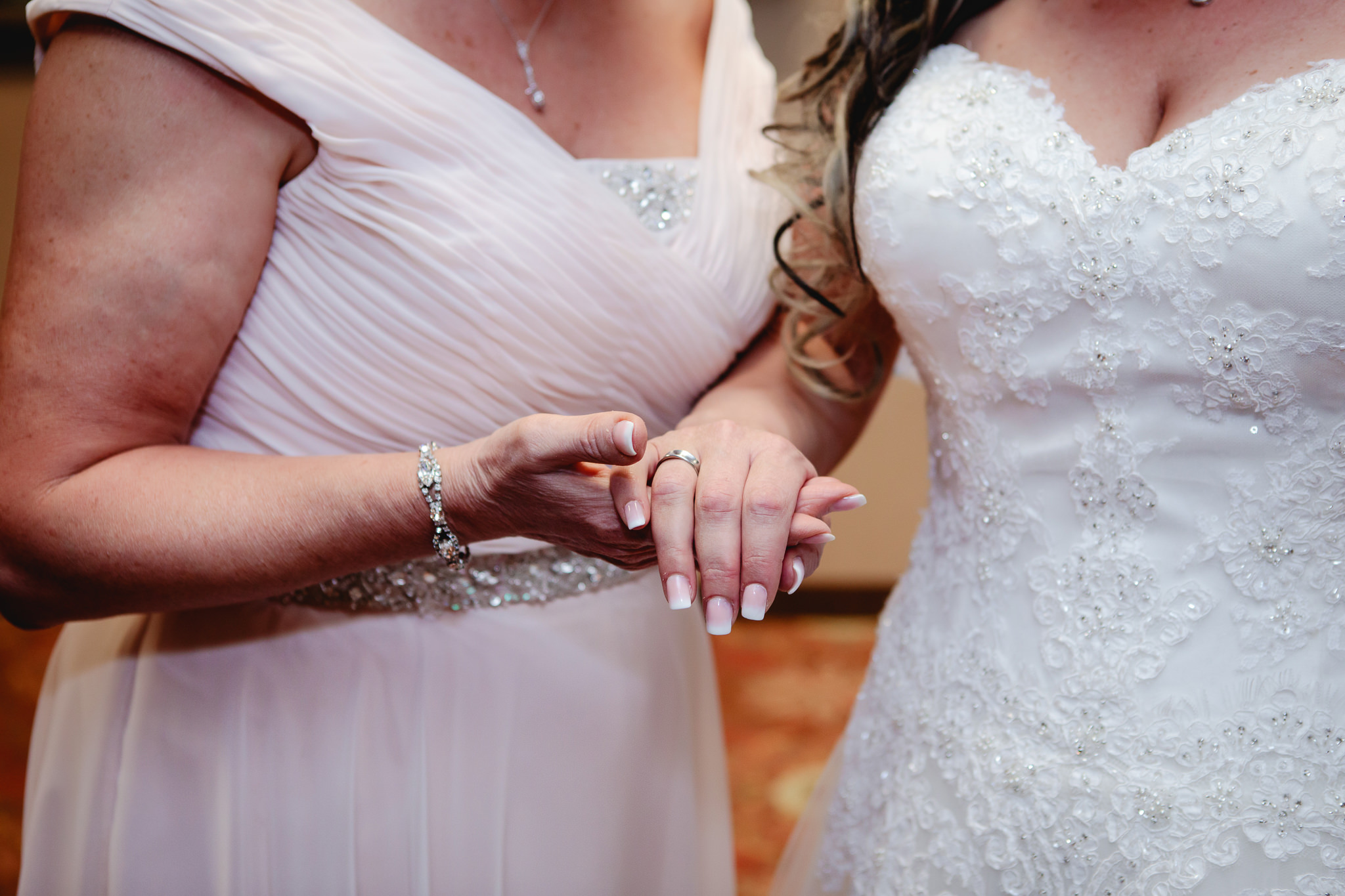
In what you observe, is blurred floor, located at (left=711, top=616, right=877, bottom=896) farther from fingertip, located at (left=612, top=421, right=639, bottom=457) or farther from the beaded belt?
fingertip, located at (left=612, top=421, right=639, bottom=457)

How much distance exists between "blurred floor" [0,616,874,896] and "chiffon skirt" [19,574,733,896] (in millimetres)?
1652

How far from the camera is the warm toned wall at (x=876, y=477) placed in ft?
14.8

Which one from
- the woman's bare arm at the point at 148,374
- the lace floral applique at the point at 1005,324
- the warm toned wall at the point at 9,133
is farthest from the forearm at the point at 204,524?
the warm toned wall at the point at 9,133

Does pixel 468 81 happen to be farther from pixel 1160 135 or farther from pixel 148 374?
pixel 1160 135

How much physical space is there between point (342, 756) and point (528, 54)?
2.90ft

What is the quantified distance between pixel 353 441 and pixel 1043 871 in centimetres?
90

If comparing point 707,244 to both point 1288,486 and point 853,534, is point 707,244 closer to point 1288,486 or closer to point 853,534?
point 1288,486

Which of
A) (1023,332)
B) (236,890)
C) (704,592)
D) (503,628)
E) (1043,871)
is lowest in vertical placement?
(236,890)

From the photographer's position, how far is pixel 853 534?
4609 mm

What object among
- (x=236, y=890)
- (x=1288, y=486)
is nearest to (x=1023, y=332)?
(x=1288, y=486)

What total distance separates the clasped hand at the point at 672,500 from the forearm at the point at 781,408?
255mm

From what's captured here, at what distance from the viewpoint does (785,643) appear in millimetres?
4273

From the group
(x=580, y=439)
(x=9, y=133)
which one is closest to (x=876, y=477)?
(x=580, y=439)

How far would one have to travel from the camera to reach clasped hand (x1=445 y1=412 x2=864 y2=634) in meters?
0.88
